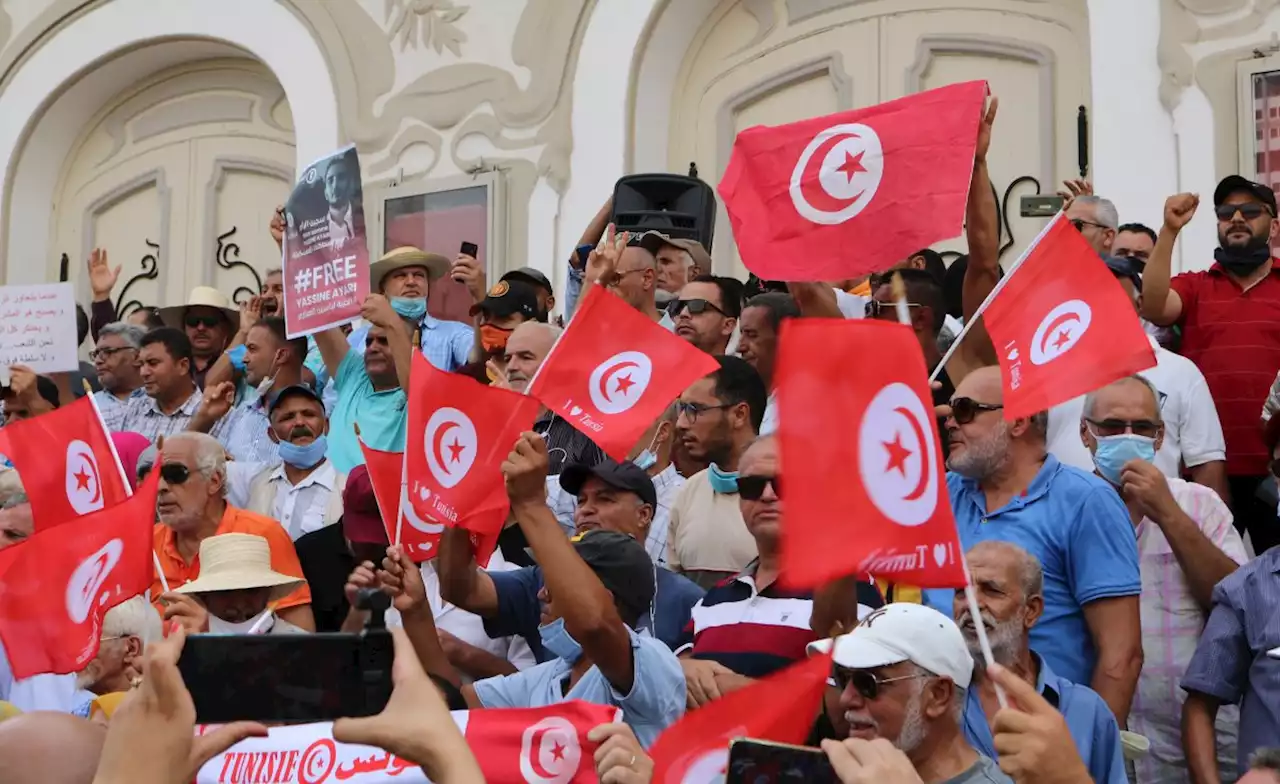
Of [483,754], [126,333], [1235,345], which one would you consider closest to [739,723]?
[483,754]

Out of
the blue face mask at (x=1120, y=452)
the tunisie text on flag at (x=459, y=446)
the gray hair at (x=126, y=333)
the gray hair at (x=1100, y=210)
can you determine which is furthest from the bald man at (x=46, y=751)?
the gray hair at (x=126, y=333)

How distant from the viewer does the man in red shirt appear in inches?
274

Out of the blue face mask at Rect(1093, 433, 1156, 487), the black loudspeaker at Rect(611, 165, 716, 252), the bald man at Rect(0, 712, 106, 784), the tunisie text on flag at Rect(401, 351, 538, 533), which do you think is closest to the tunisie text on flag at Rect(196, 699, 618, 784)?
the tunisie text on flag at Rect(401, 351, 538, 533)

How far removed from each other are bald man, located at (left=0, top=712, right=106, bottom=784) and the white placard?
621 cm

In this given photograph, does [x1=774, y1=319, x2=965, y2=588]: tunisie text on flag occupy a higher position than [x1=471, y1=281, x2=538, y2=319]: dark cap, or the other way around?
[x1=471, y1=281, x2=538, y2=319]: dark cap

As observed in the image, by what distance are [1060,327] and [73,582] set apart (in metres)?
2.86

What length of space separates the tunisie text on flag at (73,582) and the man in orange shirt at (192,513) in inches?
45.8

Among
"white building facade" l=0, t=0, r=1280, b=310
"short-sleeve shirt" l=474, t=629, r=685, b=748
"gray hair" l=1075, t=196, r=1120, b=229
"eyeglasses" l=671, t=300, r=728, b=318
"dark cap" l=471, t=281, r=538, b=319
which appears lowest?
"short-sleeve shirt" l=474, t=629, r=685, b=748

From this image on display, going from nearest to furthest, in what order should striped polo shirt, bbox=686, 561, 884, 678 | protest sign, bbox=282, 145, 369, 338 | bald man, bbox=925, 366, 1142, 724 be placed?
1. striped polo shirt, bbox=686, 561, 884, 678
2. bald man, bbox=925, 366, 1142, 724
3. protest sign, bbox=282, 145, 369, 338

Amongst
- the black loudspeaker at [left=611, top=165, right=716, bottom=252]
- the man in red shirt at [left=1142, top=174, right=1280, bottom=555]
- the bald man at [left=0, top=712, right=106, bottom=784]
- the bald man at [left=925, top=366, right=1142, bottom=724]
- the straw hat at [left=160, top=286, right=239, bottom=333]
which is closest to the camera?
the bald man at [left=0, top=712, right=106, bottom=784]

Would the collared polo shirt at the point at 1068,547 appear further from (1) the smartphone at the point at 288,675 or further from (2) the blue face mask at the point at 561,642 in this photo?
(1) the smartphone at the point at 288,675

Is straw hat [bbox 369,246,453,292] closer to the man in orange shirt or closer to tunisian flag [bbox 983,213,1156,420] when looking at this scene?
the man in orange shirt

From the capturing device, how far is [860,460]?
3.94 m

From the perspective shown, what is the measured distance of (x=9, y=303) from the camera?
939 cm
